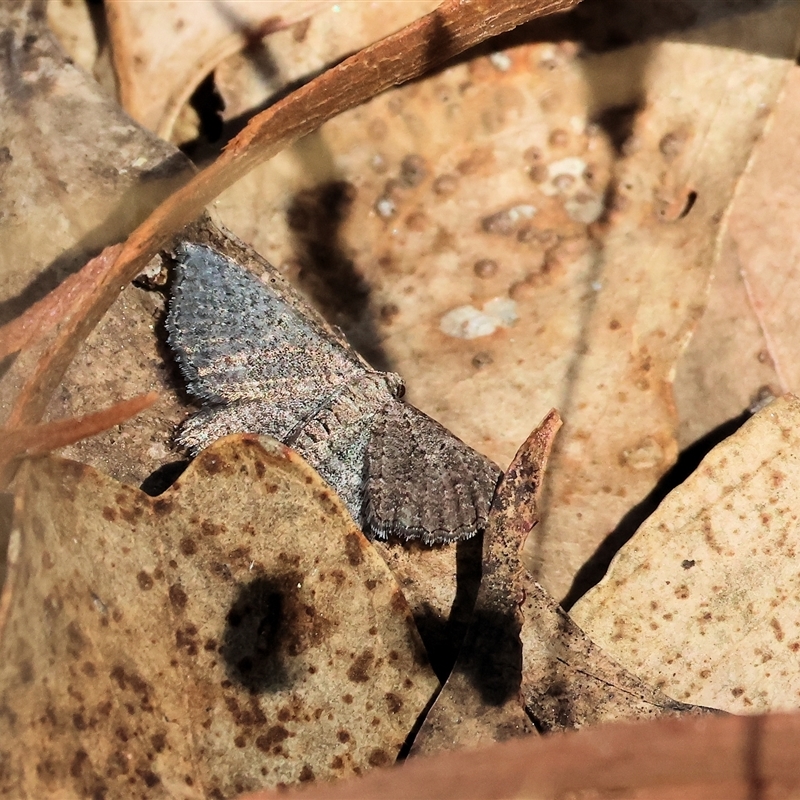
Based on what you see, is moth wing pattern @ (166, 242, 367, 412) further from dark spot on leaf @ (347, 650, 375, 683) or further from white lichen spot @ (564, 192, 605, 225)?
white lichen spot @ (564, 192, 605, 225)

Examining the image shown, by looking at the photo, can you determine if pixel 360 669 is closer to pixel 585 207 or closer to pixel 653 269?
pixel 653 269

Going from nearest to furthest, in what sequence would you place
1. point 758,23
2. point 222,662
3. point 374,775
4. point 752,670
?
1. point 374,775
2. point 222,662
3. point 752,670
4. point 758,23

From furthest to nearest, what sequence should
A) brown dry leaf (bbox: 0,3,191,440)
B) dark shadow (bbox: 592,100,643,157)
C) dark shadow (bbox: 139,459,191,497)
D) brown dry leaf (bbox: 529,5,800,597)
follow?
dark shadow (bbox: 592,100,643,157), brown dry leaf (bbox: 529,5,800,597), brown dry leaf (bbox: 0,3,191,440), dark shadow (bbox: 139,459,191,497)

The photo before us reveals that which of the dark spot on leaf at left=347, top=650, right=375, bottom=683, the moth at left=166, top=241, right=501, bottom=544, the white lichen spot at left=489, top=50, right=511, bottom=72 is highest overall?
the white lichen spot at left=489, top=50, right=511, bottom=72

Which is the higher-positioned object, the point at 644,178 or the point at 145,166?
the point at 644,178

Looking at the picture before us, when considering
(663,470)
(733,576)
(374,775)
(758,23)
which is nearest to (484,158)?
Result: (758,23)

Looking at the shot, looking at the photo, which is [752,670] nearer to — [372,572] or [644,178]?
[372,572]

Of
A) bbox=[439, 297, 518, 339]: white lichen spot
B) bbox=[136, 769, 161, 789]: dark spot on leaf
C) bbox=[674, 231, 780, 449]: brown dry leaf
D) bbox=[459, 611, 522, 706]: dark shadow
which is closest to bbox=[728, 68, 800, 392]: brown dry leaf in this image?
bbox=[674, 231, 780, 449]: brown dry leaf
